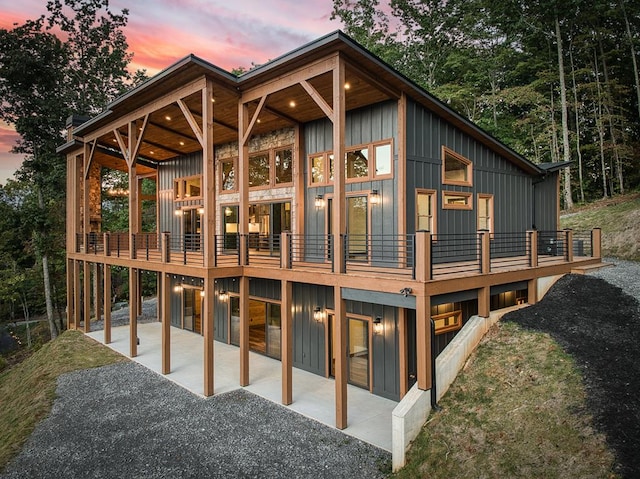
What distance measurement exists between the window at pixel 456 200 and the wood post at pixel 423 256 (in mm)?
4071

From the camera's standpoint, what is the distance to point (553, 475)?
4.88 meters

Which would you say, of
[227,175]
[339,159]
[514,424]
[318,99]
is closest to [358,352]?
[514,424]

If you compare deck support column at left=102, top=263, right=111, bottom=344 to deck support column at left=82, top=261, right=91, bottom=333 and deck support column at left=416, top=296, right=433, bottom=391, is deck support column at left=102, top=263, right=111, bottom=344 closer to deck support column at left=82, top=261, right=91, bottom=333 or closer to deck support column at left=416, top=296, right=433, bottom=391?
deck support column at left=82, top=261, right=91, bottom=333

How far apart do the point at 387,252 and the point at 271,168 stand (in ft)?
18.2

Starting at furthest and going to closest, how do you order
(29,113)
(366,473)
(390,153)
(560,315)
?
(29,113) → (390,153) → (560,315) → (366,473)

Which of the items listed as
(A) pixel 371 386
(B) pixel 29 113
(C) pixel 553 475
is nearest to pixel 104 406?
(A) pixel 371 386

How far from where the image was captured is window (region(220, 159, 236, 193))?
45.9ft

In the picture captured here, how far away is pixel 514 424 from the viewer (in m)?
5.84

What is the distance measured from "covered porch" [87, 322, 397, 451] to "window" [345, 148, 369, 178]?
5.62 meters

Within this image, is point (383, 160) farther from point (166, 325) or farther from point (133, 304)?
point (133, 304)

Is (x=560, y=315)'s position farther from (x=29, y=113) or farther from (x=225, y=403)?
(x=29, y=113)

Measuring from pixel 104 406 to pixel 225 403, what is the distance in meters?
2.94

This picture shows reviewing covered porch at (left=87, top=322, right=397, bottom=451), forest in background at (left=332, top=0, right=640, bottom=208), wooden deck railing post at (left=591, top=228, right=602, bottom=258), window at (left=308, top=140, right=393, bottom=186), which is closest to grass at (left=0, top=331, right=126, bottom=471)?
covered porch at (left=87, top=322, right=397, bottom=451)

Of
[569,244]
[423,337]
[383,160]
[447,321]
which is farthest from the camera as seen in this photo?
[569,244]
